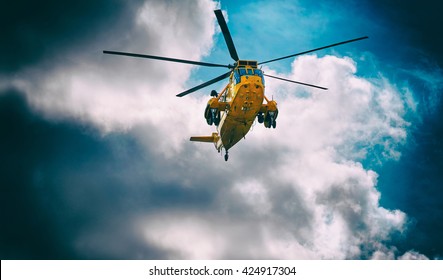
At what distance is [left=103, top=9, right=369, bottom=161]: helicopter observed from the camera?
34.9 meters

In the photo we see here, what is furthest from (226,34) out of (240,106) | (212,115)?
(212,115)

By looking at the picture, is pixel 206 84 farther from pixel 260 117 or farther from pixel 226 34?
pixel 260 117

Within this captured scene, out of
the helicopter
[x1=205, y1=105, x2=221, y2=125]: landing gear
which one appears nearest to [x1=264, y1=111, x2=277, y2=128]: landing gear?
the helicopter

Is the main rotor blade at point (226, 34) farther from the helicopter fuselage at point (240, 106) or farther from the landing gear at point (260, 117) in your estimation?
the landing gear at point (260, 117)

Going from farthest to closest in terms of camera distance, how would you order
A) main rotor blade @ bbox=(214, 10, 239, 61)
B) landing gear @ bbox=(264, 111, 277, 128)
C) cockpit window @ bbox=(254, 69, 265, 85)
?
landing gear @ bbox=(264, 111, 277, 128)
cockpit window @ bbox=(254, 69, 265, 85)
main rotor blade @ bbox=(214, 10, 239, 61)

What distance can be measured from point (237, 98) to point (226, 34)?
5780 mm

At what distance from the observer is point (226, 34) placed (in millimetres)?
36125

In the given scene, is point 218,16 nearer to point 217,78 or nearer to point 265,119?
point 217,78

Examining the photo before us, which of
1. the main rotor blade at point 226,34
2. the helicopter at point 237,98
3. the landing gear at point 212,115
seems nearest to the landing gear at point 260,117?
the helicopter at point 237,98

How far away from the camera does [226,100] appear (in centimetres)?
4050

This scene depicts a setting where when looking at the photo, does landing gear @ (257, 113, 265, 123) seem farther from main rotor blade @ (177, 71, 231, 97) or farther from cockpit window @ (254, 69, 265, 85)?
cockpit window @ (254, 69, 265, 85)

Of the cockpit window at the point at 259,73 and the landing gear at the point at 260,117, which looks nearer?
the cockpit window at the point at 259,73

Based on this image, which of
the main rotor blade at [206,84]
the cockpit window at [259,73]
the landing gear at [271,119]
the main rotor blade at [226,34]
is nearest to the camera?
the main rotor blade at [226,34]

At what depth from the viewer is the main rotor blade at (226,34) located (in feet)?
112
